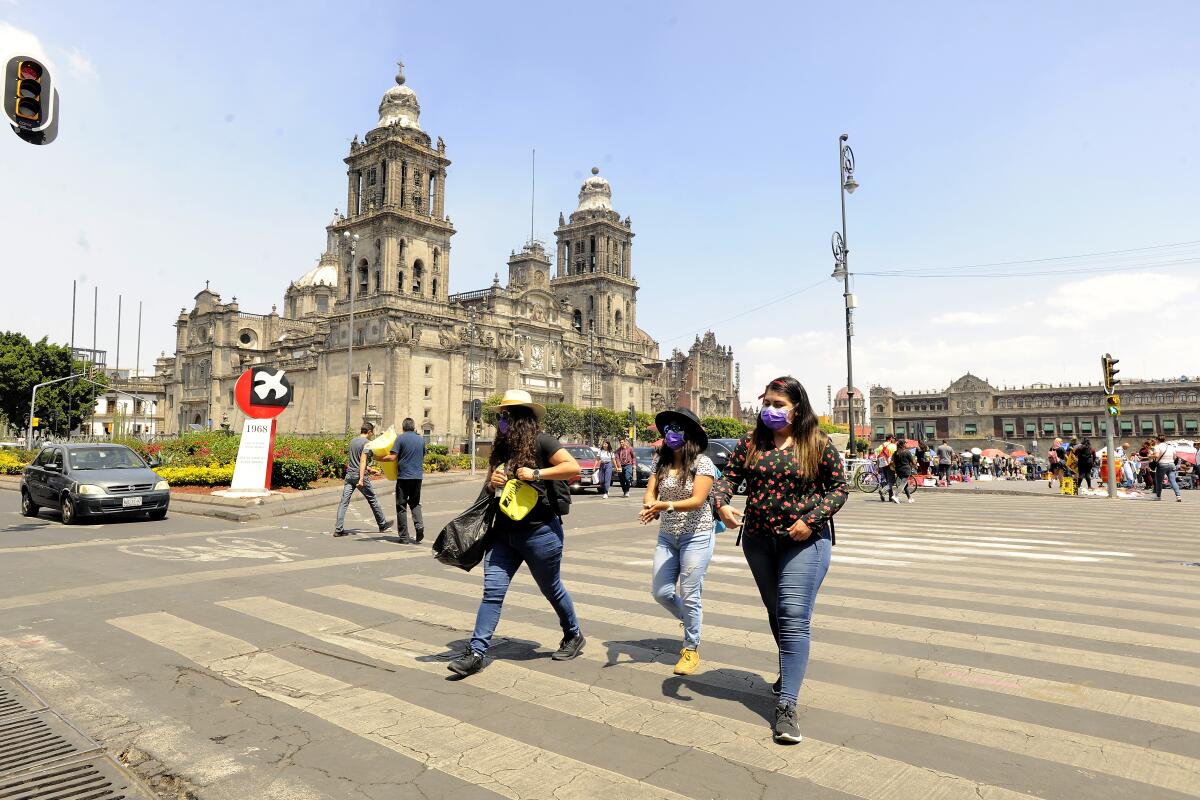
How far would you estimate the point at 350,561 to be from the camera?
31.2ft

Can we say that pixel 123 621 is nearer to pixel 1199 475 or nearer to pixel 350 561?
pixel 350 561

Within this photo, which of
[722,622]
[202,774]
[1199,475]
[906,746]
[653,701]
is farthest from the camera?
[1199,475]

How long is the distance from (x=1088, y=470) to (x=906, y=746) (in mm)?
23019

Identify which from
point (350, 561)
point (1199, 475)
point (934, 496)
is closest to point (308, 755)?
point (350, 561)

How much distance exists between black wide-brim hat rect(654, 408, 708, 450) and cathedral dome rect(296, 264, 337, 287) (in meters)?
83.2

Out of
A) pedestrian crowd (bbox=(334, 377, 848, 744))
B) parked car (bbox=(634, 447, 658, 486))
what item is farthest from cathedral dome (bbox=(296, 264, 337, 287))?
pedestrian crowd (bbox=(334, 377, 848, 744))

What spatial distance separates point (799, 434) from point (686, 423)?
1.12m

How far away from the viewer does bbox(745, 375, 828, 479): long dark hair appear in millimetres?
4188

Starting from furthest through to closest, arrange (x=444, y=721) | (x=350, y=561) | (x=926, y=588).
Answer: (x=350, y=561)
(x=926, y=588)
(x=444, y=721)

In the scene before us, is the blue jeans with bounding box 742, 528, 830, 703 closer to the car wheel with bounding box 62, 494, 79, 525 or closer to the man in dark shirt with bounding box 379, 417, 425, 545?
the man in dark shirt with bounding box 379, 417, 425, 545

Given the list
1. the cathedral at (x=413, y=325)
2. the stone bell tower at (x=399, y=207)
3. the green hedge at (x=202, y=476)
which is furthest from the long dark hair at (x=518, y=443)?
the stone bell tower at (x=399, y=207)

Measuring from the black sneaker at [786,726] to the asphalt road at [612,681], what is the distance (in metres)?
0.09

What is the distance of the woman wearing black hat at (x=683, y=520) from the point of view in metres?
4.97

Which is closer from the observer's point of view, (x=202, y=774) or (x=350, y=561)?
(x=202, y=774)
